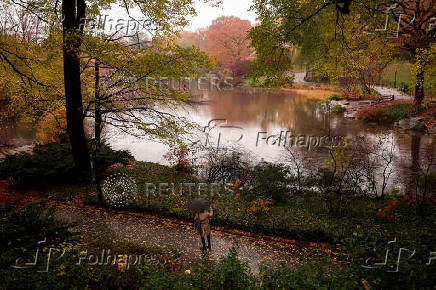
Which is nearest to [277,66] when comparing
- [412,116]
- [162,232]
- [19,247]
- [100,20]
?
[162,232]

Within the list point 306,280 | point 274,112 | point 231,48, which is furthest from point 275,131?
point 231,48

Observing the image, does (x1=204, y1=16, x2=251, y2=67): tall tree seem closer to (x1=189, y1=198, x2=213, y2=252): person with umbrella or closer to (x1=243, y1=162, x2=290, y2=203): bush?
(x1=243, y1=162, x2=290, y2=203): bush

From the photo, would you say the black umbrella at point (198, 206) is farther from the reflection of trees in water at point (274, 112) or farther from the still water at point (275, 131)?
the reflection of trees in water at point (274, 112)

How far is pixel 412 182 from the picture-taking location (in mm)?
11141

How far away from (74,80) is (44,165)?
142 inches

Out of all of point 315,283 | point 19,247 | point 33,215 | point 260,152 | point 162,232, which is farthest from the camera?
point 260,152

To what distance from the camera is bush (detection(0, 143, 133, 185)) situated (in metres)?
9.32

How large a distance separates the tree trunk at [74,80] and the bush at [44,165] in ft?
1.63

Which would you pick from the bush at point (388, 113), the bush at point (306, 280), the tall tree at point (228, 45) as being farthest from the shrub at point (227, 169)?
the tall tree at point (228, 45)

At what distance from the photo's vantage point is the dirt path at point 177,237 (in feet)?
20.5

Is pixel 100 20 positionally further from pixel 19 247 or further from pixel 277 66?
pixel 19 247

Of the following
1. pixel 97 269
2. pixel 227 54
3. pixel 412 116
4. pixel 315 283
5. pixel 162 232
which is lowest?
pixel 162 232

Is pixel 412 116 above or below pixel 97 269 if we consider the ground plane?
above

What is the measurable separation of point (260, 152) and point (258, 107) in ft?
52.4
